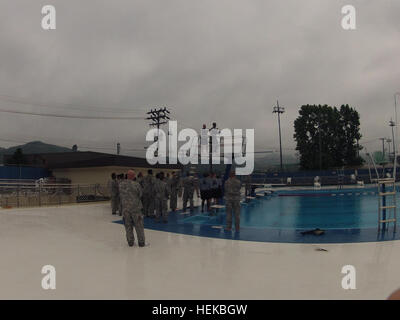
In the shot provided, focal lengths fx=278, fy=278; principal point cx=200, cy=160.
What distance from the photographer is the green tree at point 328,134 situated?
52.7 metres

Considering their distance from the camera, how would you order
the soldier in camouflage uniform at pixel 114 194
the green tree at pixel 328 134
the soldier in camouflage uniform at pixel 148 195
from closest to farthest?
the soldier in camouflage uniform at pixel 148 195
the soldier in camouflage uniform at pixel 114 194
the green tree at pixel 328 134

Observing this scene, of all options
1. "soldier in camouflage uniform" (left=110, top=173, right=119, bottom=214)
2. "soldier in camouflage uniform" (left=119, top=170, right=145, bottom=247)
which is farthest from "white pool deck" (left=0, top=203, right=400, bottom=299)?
"soldier in camouflage uniform" (left=110, top=173, right=119, bottom=214)

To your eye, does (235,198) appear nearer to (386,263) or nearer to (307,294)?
(386,263)

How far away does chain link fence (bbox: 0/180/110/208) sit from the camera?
57.2ft

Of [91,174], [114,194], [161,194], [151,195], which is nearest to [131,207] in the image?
[161,194]

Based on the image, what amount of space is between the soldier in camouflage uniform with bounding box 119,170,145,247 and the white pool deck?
358mm

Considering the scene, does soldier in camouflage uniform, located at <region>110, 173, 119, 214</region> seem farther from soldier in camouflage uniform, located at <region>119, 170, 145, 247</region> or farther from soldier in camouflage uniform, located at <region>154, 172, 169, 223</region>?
soldier in camouflage uniform, located at <region>119, 170, 145, 247</region>

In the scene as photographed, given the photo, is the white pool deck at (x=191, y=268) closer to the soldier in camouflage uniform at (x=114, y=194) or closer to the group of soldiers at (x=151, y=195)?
the group of soldiers at (x=151, y=195)

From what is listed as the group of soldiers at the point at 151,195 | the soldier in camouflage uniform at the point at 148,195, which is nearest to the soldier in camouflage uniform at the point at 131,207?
the group of soldiers at the point at 151,195

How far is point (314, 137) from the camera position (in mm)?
53125

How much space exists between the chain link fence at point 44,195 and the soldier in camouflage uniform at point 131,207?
42.7 ft

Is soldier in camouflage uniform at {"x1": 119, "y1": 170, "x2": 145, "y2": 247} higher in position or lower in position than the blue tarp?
lower
